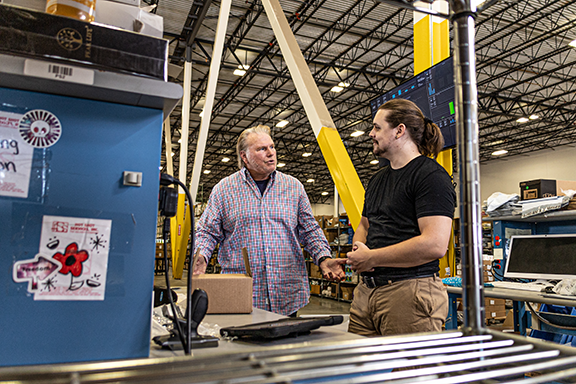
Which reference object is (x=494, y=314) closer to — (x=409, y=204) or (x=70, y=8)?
(x=409, y=204)

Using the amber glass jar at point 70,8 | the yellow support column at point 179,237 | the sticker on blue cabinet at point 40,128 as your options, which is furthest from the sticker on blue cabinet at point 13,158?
the yellow support column at point 179,237

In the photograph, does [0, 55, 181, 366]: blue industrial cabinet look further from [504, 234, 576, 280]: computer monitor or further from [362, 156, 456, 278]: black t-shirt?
[504, 234, 576, 280]: computer monitor

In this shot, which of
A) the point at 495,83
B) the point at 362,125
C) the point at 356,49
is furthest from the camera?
the point at 362,125

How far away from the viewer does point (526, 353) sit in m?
0.60

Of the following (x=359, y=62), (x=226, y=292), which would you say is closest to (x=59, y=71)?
(x=226, y=292)

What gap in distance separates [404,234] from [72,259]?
1.19 meters

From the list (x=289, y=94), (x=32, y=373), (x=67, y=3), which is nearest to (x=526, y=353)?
(x=32, y=373)

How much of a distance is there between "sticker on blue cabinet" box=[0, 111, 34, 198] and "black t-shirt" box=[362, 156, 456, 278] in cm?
124

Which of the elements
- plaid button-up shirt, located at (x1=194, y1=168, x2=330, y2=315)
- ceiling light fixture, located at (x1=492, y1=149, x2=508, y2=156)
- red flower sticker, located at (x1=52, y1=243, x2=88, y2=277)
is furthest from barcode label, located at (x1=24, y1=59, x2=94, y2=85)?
ceiling light fixture, located at (x1=492, y1=149, x2=508, y2=156)

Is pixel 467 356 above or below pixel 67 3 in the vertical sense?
below

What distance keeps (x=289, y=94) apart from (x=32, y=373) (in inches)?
550

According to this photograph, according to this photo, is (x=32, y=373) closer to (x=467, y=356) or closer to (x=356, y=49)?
(x=467, y=356)

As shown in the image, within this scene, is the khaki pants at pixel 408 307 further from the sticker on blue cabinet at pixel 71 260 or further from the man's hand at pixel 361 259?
the sticker on blue cabinet at pixel 71 260

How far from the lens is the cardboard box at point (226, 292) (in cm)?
163
